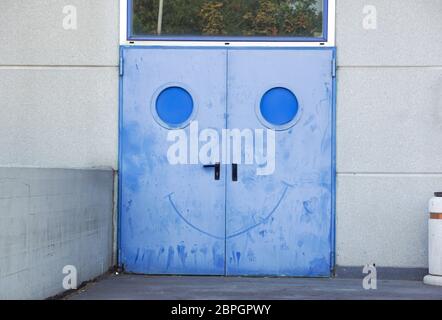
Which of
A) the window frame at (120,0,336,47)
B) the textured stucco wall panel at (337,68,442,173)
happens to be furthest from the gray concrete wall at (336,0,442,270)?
the window frame at (120,0,336,47)

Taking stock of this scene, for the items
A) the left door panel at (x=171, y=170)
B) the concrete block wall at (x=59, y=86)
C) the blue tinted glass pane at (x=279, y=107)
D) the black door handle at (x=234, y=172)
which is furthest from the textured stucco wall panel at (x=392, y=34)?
the concrete block wall at (x=59, y=86)

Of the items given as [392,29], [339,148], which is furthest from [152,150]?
[392,29]

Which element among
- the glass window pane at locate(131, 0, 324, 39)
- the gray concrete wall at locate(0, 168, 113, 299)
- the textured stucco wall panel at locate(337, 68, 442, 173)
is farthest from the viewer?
the glass window pane at locate(131, 0, 324, 39)

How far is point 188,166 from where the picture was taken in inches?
413

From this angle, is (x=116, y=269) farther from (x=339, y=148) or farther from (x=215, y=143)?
(x=339, y=148)

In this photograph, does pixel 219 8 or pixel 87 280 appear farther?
pixel 219 8

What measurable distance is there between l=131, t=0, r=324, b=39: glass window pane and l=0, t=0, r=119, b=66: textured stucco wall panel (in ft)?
1.07

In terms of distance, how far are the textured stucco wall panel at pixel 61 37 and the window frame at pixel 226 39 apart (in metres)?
0.11

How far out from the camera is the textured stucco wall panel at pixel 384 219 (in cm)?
1045

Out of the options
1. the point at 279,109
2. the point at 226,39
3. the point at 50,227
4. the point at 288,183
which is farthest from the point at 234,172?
the point at 50,227

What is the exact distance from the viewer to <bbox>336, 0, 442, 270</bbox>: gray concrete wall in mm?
10445

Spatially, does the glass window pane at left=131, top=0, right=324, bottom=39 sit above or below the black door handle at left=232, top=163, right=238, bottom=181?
above

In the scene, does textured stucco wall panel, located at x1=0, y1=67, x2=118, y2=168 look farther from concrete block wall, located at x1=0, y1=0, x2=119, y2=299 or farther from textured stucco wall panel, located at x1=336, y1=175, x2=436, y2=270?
textured stucco wall panel, located at x1=336, y1=175, x2=436, y2=270

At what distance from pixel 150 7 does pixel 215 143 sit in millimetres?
1772
